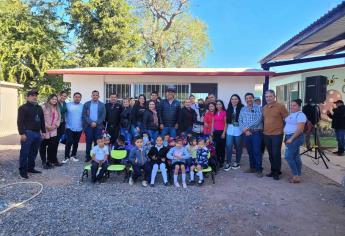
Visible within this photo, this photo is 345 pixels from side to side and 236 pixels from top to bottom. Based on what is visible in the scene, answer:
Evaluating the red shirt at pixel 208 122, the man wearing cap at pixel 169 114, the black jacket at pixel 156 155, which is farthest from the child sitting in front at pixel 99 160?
the red shirt at pixel 208 122

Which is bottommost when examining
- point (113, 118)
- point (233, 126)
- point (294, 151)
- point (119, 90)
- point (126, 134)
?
point (294, 151)

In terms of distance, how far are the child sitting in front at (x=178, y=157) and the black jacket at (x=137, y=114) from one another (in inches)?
56.3

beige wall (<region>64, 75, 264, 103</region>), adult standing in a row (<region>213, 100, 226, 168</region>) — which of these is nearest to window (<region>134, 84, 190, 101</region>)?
beige wall (<region>64, 75, 264, 103</region>)

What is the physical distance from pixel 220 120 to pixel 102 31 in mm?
13790

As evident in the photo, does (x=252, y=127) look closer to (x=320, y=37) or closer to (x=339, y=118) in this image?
(x=320, y=37)

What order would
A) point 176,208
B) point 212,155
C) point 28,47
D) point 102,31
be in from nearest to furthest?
point 176,208 < point 212,155 < point 28,47 < point 102,31

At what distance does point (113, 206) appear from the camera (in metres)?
4.97

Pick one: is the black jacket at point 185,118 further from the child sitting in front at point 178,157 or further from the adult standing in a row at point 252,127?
the adult standing in a row at point 252,127

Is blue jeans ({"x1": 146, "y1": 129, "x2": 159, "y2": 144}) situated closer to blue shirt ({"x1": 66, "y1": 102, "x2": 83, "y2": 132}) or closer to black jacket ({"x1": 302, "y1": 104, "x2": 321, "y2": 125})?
blue shirt ({"x1": 66, "y1": 102, "x2": 83, "y2": 132})

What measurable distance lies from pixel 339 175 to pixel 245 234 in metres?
4.18

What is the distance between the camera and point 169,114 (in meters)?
7.32

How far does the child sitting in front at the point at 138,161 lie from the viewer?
6.36 meters

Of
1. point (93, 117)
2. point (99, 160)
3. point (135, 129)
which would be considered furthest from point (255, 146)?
point (93, 117)

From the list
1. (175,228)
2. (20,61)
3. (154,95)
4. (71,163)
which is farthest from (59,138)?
(20,61)
